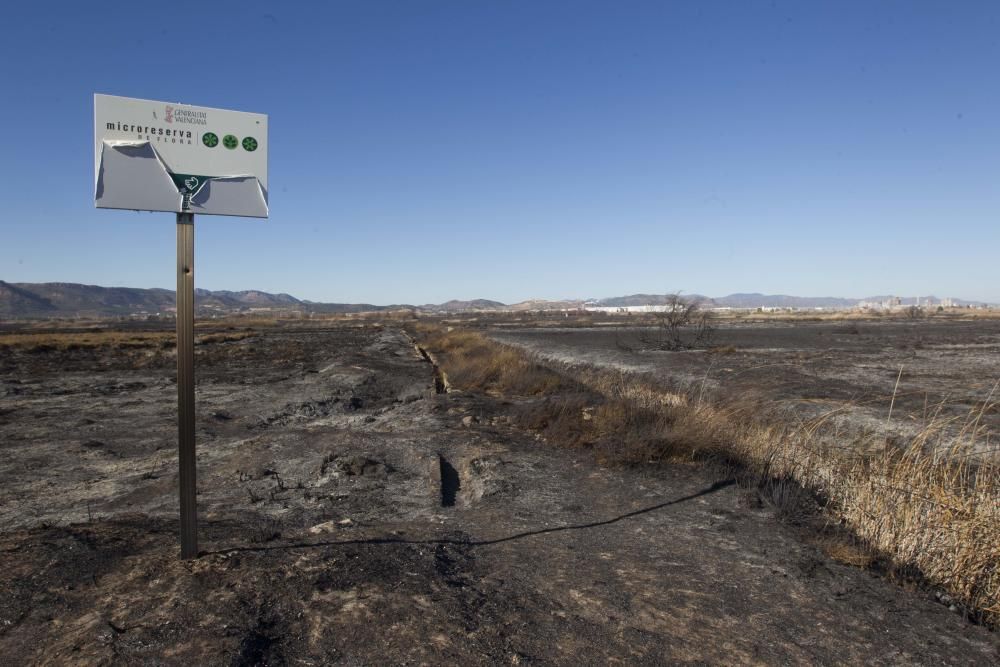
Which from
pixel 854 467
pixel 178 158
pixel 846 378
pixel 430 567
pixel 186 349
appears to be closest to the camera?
pixel 178 158

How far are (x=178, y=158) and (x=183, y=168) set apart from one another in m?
0.06

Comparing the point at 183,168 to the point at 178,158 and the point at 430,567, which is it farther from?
the point at 430,567

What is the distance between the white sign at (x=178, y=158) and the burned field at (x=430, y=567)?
7.59 ft

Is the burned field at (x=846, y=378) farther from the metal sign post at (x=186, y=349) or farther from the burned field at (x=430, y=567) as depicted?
the metal sign post at (x=186, y=349)

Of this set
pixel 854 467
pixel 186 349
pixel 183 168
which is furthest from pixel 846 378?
pixel 183 168

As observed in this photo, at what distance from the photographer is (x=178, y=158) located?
400 cm

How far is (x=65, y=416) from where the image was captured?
14375 mm

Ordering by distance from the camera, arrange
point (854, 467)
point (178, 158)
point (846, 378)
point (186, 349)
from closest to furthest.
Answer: point (178, 158) < point (186, 349) < point (854, 467) < point (846, 378)

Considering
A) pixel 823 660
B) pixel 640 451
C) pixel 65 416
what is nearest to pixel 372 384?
pixel 65 416

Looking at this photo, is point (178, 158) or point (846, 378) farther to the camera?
point (846, 378)

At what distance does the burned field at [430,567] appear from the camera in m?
3.59

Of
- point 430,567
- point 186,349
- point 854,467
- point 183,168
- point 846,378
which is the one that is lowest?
point 846,378

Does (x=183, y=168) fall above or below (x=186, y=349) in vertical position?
above

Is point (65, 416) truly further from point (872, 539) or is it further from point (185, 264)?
point (872, 539)
